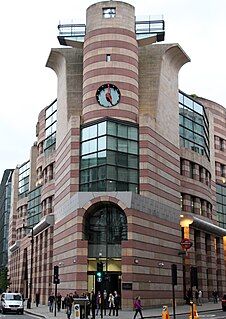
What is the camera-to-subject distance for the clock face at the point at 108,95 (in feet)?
163

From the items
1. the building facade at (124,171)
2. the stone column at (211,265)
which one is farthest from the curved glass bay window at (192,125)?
the stone column at (211,265)

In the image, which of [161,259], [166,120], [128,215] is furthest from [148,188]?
[166,120]

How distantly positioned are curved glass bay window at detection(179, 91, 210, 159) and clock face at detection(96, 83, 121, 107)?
47.5ft

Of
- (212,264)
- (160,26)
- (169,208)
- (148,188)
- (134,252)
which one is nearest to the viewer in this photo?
(134,252)

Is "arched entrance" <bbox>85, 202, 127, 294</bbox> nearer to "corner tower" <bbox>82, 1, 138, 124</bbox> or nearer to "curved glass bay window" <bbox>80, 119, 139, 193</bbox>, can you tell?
"curved glass bay window" <bbox>80, 119, 139, 193</bbox>

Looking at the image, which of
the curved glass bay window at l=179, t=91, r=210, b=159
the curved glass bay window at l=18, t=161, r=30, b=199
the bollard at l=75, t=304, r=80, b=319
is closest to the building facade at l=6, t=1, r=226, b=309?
the curved glass bay window at l=179, t=91, r=210, b=159

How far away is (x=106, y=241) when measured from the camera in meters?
45.1

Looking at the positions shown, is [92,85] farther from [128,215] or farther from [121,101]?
[128,215]

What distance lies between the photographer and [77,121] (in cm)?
4959

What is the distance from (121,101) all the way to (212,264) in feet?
89.2

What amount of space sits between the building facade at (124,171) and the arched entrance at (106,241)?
3.6 inches

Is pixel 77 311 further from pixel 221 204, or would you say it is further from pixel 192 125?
pixel 221 204

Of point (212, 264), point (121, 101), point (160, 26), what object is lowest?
point (212, 264)

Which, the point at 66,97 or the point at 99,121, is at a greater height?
the point at 66,97
